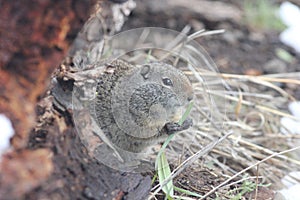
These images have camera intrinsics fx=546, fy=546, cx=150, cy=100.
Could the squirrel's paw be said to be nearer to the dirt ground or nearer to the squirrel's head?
the squirrel's head

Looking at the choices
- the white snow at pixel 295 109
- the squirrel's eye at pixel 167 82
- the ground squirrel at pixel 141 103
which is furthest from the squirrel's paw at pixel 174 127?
the white snow at pixel 295 109

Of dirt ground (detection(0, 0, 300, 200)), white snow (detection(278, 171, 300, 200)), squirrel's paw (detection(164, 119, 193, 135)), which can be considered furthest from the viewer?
white snow (detection(278, 171, 300, 200))

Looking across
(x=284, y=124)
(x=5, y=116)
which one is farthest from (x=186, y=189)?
(x=284, y=124)

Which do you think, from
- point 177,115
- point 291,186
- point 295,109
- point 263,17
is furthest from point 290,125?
point 263,17

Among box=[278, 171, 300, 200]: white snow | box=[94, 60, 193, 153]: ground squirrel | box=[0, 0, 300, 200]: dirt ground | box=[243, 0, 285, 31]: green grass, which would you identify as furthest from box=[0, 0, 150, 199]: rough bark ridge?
box=[243, 0, 285, 31]: green grass

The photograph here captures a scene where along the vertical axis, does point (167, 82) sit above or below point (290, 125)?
above

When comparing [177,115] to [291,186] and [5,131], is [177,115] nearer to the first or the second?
[291,186]

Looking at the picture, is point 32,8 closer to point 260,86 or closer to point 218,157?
point 218,157
